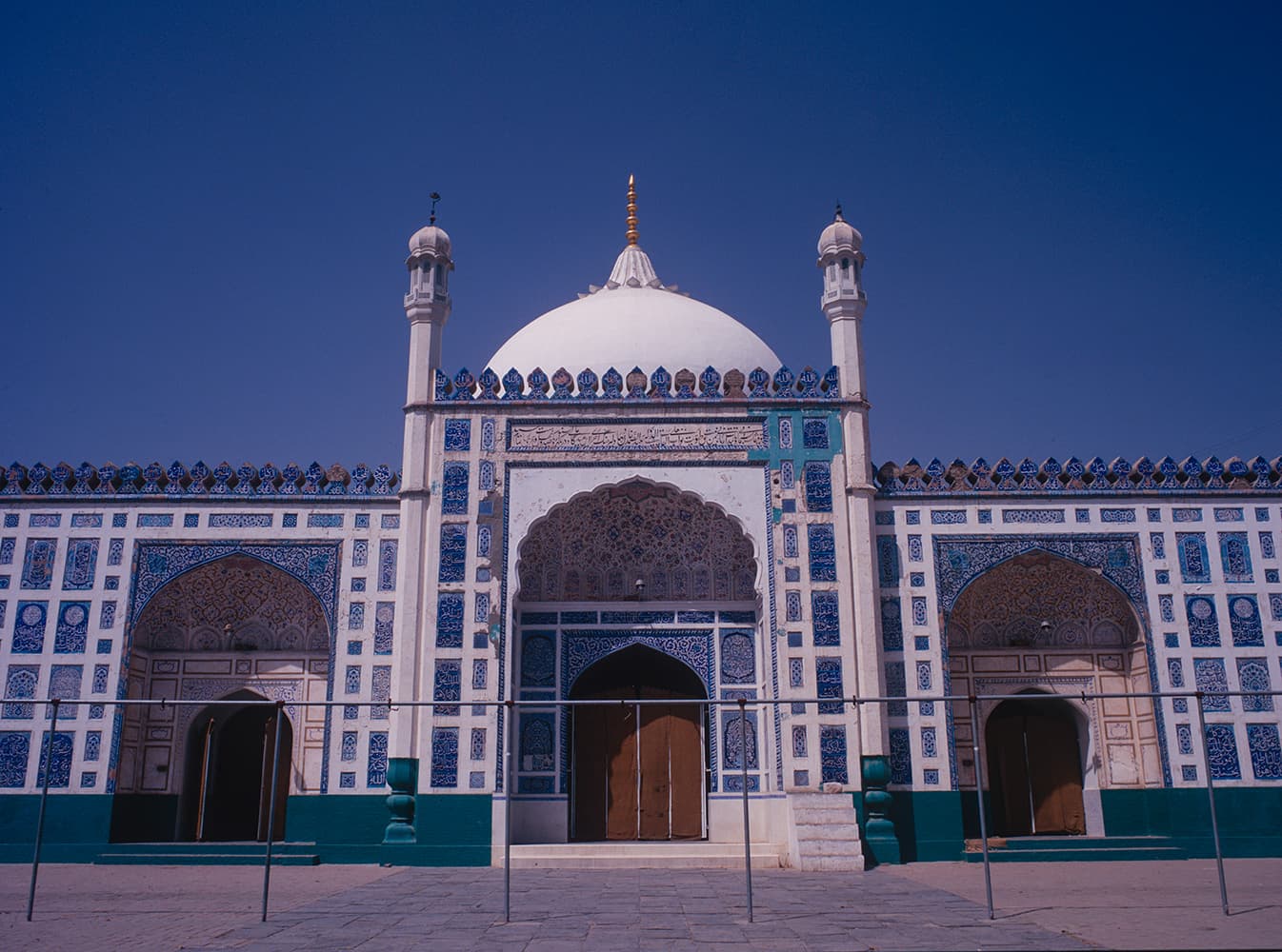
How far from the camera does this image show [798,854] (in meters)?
13.0

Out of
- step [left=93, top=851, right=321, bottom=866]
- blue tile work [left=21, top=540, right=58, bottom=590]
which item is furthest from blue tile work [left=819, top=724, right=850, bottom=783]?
blue tile work [left=21, top=540, right=58, bottom=590]

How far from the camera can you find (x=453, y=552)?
48.1ft

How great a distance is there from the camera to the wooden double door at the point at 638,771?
15.2 metres

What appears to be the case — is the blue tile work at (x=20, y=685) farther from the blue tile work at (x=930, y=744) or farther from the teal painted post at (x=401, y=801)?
the blue tile work at (x=930, y=744)

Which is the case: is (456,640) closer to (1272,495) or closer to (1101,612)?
(1101,612)

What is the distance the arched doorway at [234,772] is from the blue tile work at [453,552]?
11.1 ft

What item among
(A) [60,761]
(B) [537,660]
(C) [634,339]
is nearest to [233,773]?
(A) [60,761]

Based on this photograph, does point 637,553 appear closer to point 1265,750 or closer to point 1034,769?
point 1034,769

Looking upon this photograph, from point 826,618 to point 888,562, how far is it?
4.07 ft

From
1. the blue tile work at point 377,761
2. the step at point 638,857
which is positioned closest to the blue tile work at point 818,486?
the step at point 638,857

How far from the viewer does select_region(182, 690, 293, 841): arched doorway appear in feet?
50.7

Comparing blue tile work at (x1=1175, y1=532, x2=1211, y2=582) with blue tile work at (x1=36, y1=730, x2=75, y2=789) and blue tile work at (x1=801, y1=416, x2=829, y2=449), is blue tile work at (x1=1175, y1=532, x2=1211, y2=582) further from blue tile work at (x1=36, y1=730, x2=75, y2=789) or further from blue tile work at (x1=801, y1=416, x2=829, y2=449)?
blue tile work at (x1=36, y1=730, x2=75, y2=789)

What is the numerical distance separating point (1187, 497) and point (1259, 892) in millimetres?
6170

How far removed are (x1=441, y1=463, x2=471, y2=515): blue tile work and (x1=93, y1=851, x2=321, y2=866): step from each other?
4644 mm
